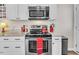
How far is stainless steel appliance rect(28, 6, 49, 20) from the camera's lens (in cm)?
454

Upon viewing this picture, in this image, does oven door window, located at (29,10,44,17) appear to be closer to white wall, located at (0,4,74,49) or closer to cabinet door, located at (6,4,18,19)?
cabinet door, located at (6,4,18,19)

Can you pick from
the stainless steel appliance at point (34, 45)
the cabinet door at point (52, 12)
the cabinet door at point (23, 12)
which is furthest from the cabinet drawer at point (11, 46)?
the cabinet door at point (52, 12)

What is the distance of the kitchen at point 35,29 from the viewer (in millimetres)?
4227

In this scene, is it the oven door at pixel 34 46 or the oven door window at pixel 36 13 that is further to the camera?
the oven door window at pixel 36 13

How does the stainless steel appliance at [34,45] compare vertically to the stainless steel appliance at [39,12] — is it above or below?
below

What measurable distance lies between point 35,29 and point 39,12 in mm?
562

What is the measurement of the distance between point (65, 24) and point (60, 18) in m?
0.27

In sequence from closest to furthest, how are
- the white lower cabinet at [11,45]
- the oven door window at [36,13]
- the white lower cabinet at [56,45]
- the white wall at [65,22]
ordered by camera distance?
the white lower cabinet at [11,45] → the white lower cabinet at [56,45] → the oven door window at [36,13] → the white wall at [65,22]

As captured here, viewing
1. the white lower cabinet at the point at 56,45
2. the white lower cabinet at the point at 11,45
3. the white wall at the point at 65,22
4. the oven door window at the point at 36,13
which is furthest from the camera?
the white wall at the point at 65,22

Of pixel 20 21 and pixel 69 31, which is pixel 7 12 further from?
pixel 69 31

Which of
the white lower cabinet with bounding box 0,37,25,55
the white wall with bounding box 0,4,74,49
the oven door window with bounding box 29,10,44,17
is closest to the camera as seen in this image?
the white lower cabinet with bounding box 0,37,25,55

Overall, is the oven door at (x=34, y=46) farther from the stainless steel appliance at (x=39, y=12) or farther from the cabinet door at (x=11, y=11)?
the cabinet door at (x=11, y=11)

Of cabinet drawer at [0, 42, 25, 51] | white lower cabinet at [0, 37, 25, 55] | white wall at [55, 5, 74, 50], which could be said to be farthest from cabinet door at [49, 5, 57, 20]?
cabinet drawer at [0, 42, 25, 51]
